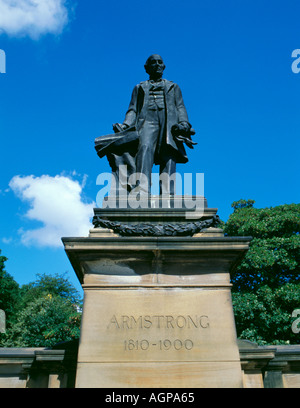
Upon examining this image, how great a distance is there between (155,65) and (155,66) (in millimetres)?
24

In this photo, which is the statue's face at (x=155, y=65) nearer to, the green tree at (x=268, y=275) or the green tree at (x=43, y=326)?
the green tree at (x=268, y=275)

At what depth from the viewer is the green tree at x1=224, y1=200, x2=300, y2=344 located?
68.2 ft

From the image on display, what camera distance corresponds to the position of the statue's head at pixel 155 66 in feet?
28.8

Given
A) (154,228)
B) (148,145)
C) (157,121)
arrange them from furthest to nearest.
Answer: (157,121)
(148,145)
(154,228)

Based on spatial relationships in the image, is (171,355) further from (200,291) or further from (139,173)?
(139,173)

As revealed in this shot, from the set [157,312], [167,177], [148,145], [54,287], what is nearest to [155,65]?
[148,145]

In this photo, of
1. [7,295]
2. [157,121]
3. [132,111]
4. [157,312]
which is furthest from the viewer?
[7,295]

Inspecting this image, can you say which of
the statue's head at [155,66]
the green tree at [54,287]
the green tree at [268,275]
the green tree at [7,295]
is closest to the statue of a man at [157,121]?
the statue's head at [155,66]

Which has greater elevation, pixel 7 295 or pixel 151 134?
pixel 7 295

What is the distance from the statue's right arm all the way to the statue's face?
524mm

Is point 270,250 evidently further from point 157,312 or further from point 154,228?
point 157,312

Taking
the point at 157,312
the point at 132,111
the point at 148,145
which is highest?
the point at 132,111

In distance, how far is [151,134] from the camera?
27.0ft

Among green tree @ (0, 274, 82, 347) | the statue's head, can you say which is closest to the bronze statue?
the statue's head
